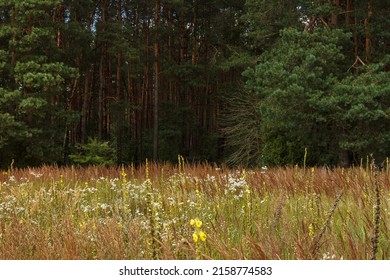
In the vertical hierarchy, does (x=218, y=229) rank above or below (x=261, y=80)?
below

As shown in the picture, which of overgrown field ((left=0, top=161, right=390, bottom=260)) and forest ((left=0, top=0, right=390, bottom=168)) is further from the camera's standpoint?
forest ((left=0, top=0, right=390, bottom=168))

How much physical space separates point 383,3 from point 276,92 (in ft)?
27.7

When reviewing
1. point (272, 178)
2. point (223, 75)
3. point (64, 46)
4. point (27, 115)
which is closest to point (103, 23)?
point (64, 46)

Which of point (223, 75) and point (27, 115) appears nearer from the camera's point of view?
point (27, 115)

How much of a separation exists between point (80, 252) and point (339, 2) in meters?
21.9

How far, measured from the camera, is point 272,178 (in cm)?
729

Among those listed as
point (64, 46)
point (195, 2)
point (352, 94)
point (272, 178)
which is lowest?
point (272, 178)

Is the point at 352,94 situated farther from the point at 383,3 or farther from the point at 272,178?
the point at 272,178

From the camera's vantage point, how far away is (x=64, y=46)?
97.7 feet

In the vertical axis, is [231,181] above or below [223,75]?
below

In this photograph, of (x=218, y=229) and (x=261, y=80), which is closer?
(x=218, y=229)

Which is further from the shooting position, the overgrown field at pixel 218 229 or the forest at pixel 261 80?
the forest at pixel 261 80
